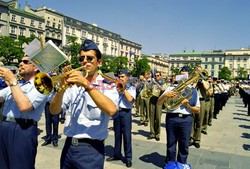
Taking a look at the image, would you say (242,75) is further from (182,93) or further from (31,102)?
(31,102)

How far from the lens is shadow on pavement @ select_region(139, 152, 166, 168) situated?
5.89 metres

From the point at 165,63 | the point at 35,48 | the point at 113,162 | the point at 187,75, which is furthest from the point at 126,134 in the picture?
the point at 165,63

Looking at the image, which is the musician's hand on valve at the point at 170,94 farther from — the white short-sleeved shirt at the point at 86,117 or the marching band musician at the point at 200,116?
the marching band musician at the point at 200,116

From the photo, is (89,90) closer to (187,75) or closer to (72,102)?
(72,102)

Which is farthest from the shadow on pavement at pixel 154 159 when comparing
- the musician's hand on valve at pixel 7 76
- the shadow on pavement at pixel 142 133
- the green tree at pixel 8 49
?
the green tree at pixel 8 49

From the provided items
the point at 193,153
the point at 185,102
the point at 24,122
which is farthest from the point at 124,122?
the point at 24,122

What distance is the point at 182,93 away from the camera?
5.10 meters

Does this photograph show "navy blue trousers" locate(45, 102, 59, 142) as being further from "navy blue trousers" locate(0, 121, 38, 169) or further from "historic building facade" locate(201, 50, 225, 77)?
"historic building facade" locate(201, 50, 225, 77)

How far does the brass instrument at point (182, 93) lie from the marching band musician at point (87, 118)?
2401 mm

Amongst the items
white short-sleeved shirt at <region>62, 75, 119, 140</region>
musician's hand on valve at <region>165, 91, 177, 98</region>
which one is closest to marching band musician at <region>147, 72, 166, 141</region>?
musician's hand on valve at <region>165, 91, 177, 98</region>

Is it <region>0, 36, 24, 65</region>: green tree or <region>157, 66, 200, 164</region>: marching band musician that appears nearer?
<region>157, 66, 200, 164</region>: marching band musician

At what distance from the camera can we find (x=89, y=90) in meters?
2.36

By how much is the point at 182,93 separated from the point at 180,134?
84 centimetres

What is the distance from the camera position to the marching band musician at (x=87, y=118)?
2543mm
